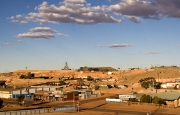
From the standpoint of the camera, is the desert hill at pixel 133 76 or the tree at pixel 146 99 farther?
the desert hill at pixel 133 76

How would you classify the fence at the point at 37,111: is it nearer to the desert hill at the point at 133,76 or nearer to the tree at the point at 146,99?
the tree at the point at 146,99

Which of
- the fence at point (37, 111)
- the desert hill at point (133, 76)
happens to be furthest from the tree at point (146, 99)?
the desert hill at point (133, 76)

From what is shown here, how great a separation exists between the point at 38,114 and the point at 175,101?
1441 inches

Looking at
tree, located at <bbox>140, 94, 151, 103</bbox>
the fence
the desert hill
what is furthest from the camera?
the desert hill

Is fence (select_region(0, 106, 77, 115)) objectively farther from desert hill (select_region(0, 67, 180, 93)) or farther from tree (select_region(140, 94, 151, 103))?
desert hill (select_region(0, 67, 180, 93))

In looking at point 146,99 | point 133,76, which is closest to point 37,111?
point 146,99

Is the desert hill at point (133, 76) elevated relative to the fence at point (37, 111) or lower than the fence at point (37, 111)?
elevated

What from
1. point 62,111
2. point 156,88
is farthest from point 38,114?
point 156,88

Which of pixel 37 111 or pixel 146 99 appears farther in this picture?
pixel 146 99

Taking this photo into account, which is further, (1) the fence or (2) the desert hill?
(2) the desert hill

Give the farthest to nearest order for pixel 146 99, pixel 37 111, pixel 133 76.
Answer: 1. pixel 133 76
2. pixel 146 99
3. pixel 37 111

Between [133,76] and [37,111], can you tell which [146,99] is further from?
[133,76]

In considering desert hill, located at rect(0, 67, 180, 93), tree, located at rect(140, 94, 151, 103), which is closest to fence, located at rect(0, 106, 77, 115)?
tree, located at rect(140, 94, 151, 103)

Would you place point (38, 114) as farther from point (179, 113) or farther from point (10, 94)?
point (10, 94)
